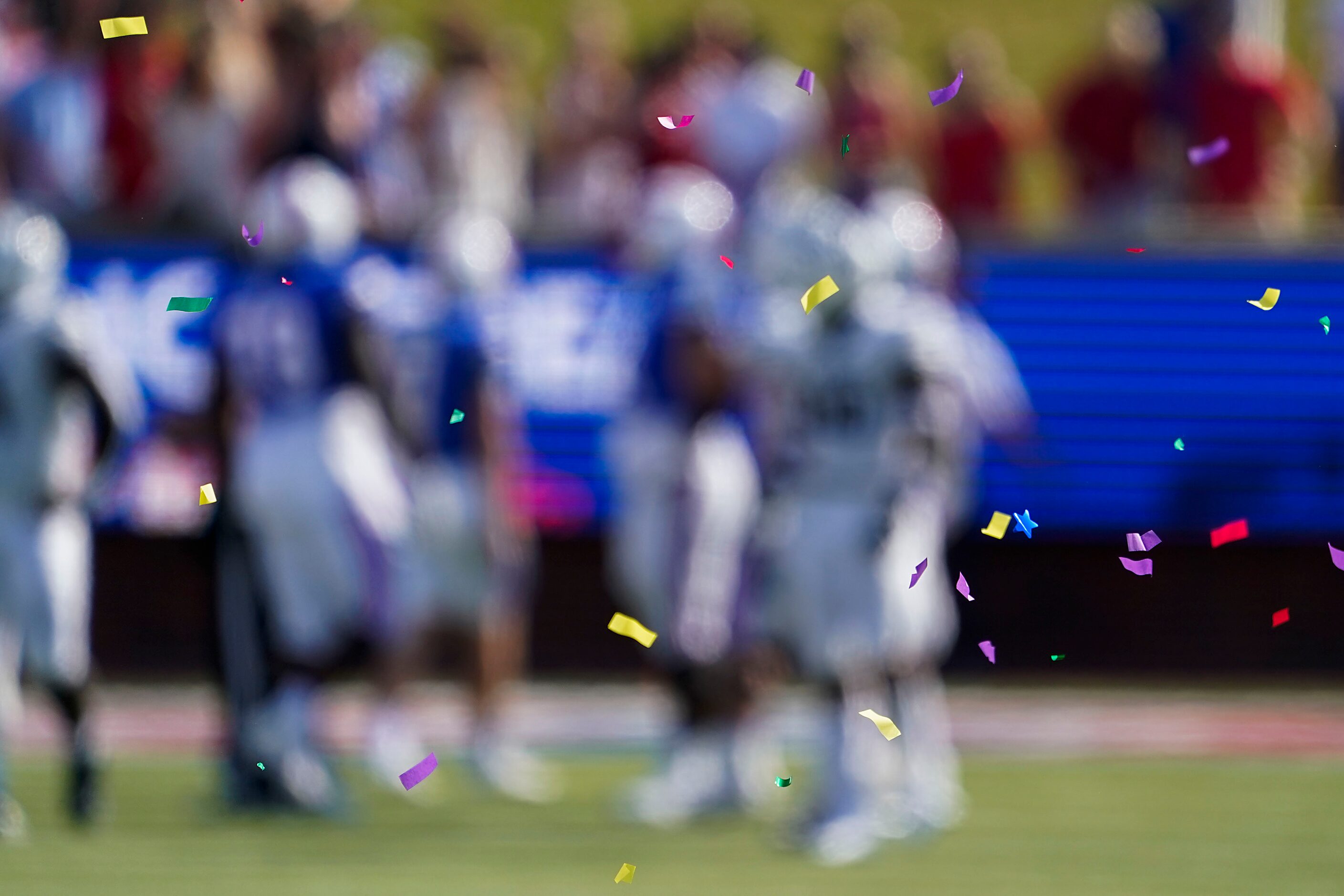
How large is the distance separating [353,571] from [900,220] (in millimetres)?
2425

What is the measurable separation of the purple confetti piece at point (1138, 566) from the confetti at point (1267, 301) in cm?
137

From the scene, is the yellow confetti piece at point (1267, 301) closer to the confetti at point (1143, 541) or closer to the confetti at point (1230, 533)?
the confetti at point (1230, 533)

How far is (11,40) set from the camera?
43.1 ft

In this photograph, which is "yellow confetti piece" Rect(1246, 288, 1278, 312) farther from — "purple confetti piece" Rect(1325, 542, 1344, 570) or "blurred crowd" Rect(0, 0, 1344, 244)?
"purple confetti piece" Rect(1325, 542, 1344, 570)

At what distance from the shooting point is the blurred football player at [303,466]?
8.77 meters

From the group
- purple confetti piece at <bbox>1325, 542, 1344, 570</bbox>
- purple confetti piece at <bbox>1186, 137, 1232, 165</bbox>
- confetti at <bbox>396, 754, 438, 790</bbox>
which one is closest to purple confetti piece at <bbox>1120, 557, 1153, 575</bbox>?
purple confetti piece at <bbox>1325, 542, 1344, 570</bbox>

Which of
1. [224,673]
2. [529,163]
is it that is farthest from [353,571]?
[529,163]

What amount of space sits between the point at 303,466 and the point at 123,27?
13.8 feet

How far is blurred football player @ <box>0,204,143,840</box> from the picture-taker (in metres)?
8.30

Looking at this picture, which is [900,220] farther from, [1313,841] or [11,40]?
[11,40]

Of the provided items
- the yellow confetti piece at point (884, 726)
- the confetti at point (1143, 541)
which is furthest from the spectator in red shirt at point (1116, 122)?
the yellow confetti piece at point (884, 726)

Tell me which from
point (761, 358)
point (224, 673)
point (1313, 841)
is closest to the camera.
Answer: point (1313, 841)

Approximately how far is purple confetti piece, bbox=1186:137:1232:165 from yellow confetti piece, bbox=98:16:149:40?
5.25 meters

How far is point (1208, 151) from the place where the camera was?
1198 centimetres
